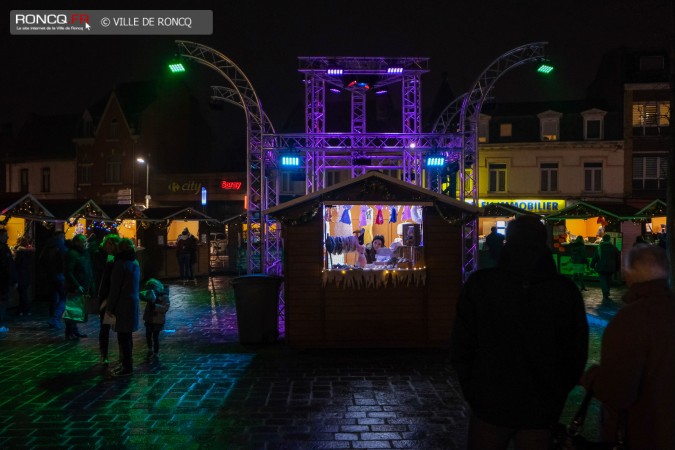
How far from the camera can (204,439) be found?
5.00 m

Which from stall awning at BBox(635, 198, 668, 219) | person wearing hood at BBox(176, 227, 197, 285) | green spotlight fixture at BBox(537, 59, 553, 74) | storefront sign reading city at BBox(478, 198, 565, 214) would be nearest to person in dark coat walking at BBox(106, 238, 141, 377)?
green spotlight fixture at BBox(537, 59, 553, 74)

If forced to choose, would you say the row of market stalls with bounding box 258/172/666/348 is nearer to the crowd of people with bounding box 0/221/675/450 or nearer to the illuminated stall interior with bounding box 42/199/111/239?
the crowd of people with bounding box 0/221/675/450

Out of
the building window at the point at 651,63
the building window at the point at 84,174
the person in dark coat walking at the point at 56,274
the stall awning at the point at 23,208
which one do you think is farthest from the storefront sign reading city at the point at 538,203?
the building window at the point at 84,174

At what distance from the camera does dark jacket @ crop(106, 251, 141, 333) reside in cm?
705

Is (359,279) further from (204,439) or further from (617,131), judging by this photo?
(617,131)

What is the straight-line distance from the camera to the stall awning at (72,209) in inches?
Answer: 606

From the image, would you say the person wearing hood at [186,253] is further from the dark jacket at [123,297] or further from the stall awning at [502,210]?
the dark jacket at [123,297]

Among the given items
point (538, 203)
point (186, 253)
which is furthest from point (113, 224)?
point (538, 203)

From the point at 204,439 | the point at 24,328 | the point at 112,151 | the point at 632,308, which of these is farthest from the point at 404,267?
the point at 112,151

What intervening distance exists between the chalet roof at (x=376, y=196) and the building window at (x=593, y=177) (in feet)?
82.4

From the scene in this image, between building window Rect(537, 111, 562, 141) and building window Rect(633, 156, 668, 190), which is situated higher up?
building window Rect(537, 111, 562, 141)

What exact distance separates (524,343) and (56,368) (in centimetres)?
705

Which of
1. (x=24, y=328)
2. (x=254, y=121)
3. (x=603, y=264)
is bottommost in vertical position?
(x=24, y=328)

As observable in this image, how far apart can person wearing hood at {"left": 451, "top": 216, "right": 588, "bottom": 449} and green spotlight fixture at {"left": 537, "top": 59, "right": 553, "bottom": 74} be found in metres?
13.4
